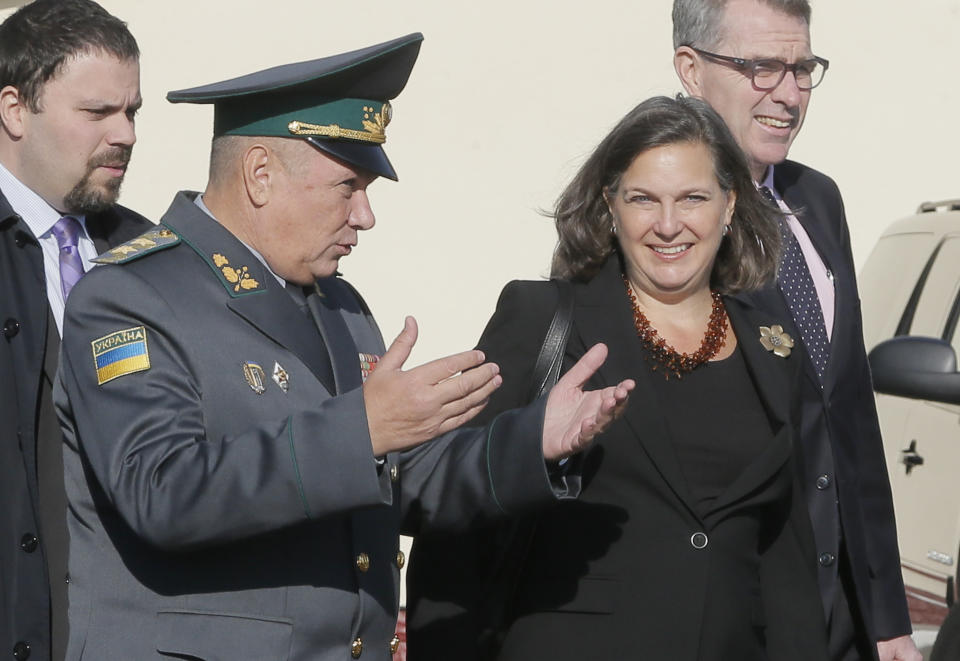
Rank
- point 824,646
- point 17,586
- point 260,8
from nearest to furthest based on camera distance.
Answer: point 17,586 < point 824,646 < point 260,8

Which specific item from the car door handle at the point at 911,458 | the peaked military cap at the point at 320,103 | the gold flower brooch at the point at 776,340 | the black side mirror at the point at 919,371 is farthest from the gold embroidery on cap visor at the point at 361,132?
the car door handle at the point at 911,458

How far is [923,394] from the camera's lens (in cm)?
447

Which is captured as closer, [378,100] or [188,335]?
[188,335]

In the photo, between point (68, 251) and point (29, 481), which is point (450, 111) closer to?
point (68, 251)

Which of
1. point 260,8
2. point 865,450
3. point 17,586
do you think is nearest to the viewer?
point 17,586

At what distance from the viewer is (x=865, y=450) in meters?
3.93

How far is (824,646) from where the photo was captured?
11.5 ft

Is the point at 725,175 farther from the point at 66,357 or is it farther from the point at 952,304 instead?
the point at 952,304

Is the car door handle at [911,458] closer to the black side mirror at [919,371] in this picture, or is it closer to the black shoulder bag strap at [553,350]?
the black side mirror at [919,371]

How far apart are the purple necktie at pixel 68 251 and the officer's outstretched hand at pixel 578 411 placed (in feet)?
4.20

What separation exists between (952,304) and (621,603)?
267cm

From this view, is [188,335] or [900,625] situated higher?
[188,335]

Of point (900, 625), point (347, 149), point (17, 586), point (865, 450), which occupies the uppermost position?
point (347, 149)

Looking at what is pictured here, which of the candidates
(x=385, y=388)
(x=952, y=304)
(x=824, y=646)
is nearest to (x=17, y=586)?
(x=385, y=388)
